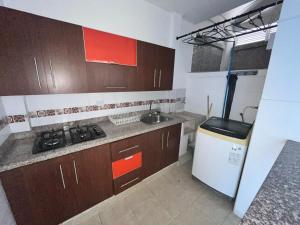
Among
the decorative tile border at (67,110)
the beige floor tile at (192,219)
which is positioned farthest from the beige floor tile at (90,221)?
the decorative tile border at (67,110)

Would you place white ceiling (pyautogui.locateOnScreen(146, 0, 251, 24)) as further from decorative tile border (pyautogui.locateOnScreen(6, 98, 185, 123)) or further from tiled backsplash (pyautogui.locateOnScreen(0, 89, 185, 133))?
decorative tile border (pyautogui.locateOnScreen(6, 98, 185, 123))

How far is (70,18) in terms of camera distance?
1.33m

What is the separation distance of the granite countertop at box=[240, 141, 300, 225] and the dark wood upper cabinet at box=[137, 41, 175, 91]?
4.86 feet

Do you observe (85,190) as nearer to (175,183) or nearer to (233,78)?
(175,183)

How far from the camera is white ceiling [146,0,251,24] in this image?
1.69 m

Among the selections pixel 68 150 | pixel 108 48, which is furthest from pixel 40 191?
pixel 108 48

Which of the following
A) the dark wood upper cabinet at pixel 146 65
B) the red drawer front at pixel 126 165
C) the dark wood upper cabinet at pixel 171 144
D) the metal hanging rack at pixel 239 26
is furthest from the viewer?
the dark wood upper cabinet at pixel 171 144

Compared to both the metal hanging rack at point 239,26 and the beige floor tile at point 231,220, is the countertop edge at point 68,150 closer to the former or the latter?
the beige floor tile at point 231,220

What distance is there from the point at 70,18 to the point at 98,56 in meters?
0.52

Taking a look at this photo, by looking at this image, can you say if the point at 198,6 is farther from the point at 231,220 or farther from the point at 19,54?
the point at 231,220

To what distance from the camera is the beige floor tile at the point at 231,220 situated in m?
1.38

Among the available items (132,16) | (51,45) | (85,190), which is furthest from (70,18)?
(85,190)

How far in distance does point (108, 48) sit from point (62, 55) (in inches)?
17.6

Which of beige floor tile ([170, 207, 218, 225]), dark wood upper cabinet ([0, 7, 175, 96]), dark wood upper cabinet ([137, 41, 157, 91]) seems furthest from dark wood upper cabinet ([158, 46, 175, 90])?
beige floor tile ([170, 207, 218, 225])
